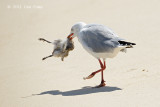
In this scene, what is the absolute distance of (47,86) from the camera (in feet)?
26.9

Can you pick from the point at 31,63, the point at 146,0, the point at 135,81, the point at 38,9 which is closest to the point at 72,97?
the point at 135,81

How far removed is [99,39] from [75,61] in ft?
10.6

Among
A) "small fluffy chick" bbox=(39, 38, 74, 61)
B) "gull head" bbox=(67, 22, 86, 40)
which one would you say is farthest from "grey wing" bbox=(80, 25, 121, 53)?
"small fluffy chick" bbox=(39, 38, 74, 61)

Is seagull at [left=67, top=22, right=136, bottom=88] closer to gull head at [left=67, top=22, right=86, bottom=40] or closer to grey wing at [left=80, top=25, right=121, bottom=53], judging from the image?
grey wing at [left=80, top=25, right=121, bottom=53]

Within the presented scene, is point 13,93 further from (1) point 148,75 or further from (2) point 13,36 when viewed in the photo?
(2) point 13,36

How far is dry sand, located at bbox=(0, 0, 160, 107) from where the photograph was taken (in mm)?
6609

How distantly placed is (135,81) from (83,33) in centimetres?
143

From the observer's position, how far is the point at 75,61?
10609mm

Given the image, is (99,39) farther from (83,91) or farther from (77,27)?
(83,91)

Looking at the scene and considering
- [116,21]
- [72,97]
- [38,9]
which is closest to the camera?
[72,97]

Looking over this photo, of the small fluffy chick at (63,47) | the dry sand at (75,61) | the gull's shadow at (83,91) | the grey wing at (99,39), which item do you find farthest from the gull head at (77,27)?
the gull's shadow at (83,91)

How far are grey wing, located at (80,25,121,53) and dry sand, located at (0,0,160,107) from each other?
77 cm

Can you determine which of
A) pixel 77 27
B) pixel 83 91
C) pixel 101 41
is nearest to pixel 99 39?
pixel 101 41

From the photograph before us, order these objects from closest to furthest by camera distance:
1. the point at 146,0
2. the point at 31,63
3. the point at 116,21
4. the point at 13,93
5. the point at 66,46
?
the point at 13,93 < the point at 66,46 < the point at 31,63 < the point at 116,21 < the point at 146,0
